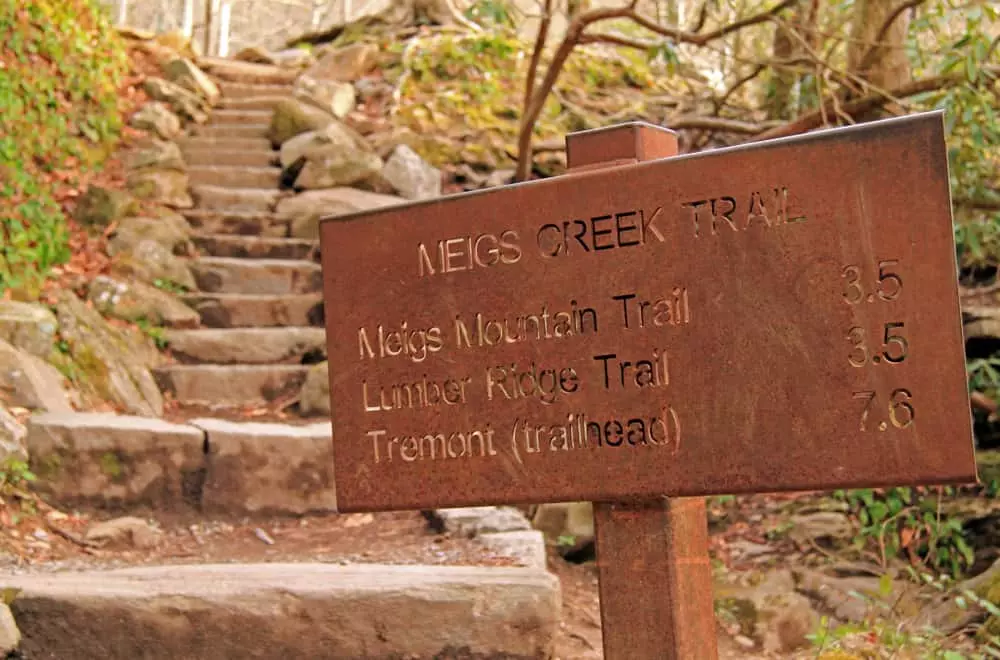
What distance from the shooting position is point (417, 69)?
10.5 m

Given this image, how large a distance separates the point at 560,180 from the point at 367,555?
245 centimetres

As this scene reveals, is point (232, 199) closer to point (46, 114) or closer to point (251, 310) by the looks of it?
point (46, 114)

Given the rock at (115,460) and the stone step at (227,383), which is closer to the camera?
the rock at (115,460)

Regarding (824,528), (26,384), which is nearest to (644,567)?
(26,384)

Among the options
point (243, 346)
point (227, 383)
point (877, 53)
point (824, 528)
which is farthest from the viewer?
point (877, 53)

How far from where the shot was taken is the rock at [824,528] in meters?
5.23

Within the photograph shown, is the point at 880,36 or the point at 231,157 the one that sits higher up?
the point at 231,157

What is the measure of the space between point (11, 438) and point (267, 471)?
108cm

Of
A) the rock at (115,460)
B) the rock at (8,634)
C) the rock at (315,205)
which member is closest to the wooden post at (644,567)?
the rock at (8,634)

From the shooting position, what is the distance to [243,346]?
20.1ft

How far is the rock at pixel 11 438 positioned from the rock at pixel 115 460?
4 centimetres

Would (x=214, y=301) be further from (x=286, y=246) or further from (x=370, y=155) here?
(x=370, y=155)

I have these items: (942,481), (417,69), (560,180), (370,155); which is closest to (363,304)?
(560,180)

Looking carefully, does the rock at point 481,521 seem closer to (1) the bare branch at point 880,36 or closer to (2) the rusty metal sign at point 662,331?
(2) the rusty metal sign at point 662,331
